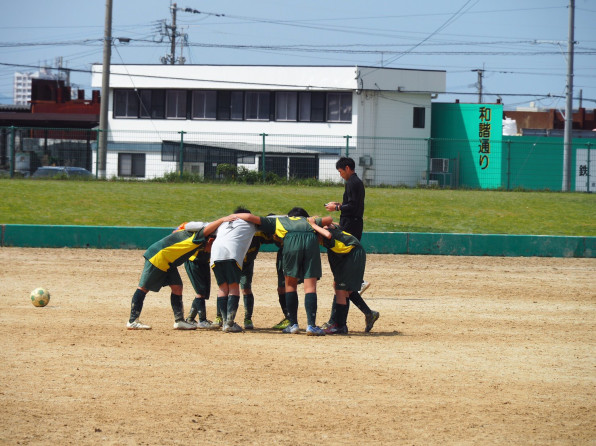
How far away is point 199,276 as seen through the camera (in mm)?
10766

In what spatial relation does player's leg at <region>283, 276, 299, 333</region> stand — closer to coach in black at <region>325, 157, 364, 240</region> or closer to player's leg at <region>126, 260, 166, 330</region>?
player's leg at <region>126, 260, 166, 330</region>

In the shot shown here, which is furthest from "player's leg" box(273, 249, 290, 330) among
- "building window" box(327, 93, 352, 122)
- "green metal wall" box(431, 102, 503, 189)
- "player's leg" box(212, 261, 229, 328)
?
"building window" box(327, 93, 352, 122)

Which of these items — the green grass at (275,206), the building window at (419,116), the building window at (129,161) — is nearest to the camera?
the green grass at (275,206)

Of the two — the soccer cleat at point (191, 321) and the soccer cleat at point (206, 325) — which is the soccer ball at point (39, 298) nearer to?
the soccer cleat at point (191, 321)

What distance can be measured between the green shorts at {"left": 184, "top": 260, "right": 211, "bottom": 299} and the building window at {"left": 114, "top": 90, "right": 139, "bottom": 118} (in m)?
41.3

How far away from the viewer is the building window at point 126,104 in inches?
Answer: 2004

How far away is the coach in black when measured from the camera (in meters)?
11.4

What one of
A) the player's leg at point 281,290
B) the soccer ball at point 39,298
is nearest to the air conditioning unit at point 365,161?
the soccer ball at point 39,298

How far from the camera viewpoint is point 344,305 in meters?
10.4

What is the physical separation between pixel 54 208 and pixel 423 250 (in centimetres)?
948

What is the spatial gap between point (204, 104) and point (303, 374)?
43.1 meters

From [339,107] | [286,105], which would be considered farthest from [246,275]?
[286,105]

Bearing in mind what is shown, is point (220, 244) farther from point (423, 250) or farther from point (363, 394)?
point (423, 250)

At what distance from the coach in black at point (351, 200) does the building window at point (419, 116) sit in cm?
3803
